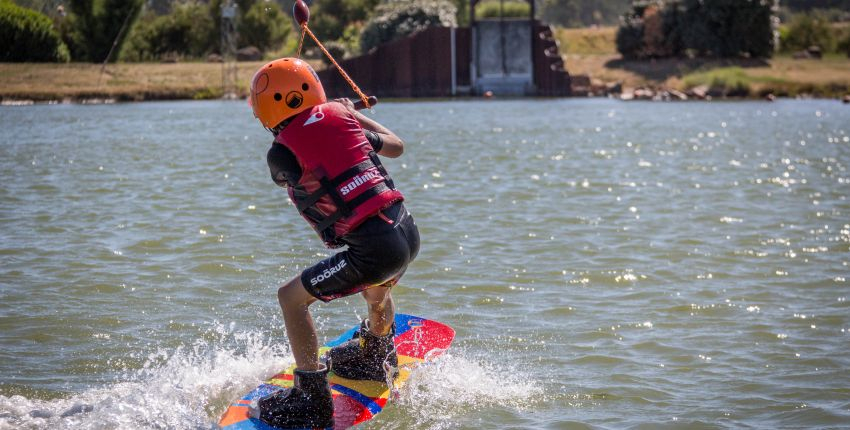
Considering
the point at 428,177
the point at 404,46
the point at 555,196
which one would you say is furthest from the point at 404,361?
the point at 404,46

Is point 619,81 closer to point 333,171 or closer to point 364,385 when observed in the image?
point 364,385

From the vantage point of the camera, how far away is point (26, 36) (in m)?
27.4

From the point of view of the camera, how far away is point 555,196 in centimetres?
1611

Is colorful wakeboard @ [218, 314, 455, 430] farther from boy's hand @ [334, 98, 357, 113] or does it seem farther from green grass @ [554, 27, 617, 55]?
green grass @ [554, 27, 617, 55]

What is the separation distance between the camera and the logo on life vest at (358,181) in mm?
5652

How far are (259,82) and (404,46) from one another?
51.2 m

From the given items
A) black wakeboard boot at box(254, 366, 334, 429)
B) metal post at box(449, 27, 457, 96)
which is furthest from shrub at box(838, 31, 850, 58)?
black wakeboard boot at box(254, 366, 334, 429)

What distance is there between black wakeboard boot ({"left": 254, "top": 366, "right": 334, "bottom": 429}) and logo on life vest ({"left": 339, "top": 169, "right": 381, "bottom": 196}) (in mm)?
1042

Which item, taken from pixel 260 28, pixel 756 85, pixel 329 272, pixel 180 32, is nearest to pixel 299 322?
pixel 329 272

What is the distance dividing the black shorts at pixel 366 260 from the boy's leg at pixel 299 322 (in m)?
0.08

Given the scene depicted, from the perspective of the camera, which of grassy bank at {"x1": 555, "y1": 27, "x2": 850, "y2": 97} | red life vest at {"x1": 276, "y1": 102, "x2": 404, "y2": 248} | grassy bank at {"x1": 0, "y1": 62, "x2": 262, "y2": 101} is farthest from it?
grassy bank at {"x1": 555, "y1": 27, "x2": 850, "y2": 97}

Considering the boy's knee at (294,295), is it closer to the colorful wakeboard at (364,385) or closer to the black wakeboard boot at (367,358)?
the colorful wakeboard at (364,385)

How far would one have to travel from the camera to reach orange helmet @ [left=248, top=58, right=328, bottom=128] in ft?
18.7

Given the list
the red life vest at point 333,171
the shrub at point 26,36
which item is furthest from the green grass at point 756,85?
the red life vest at point 333,171
